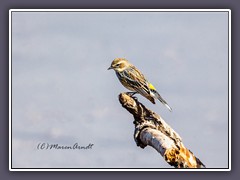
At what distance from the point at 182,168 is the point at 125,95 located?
103 cm

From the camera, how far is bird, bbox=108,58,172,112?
25.1ft

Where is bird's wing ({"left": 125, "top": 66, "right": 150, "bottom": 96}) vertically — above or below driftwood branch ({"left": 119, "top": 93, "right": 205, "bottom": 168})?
above

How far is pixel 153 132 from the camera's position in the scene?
24.4 ft

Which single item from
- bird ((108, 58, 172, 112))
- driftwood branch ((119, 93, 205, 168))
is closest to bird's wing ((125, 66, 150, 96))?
bird ((108, 58, 172, 112))

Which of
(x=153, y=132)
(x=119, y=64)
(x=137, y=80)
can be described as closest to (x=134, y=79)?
(x=137, y=80)

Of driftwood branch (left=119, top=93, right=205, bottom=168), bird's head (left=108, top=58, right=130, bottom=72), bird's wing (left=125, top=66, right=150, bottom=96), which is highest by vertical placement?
bird's head (left=108, top=58, right=130, bottom=72)

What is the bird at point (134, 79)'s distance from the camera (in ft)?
25.1

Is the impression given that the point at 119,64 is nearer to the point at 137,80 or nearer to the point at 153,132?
the point at 137,80

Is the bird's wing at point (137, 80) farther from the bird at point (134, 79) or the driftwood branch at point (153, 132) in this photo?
the driftwood branch at point (153, 132)

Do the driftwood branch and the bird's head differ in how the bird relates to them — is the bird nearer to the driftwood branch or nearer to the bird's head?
the bird's head

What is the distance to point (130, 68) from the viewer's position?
25.2 ft

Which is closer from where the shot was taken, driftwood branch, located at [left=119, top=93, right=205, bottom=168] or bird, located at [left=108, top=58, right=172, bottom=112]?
driftwood branch, located at [left=119, top=93, right=205, bottom=168]

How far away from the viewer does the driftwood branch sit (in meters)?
7.43
